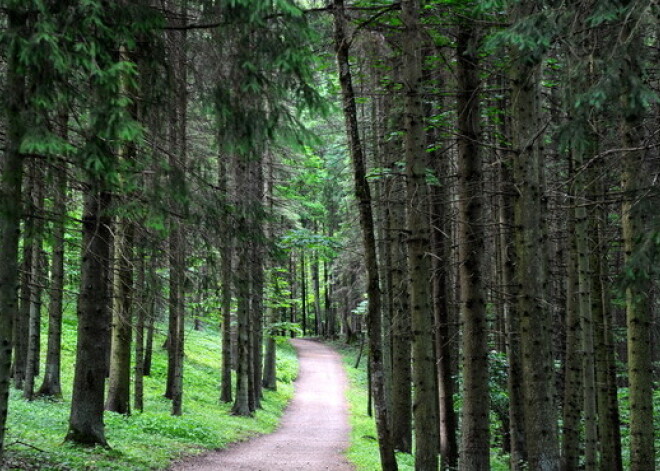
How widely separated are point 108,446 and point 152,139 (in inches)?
217

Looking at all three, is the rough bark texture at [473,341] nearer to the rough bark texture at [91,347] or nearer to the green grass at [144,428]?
the green grass at [144,428]

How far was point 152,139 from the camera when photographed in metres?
8.03

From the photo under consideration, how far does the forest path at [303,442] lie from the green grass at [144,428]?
44 cm

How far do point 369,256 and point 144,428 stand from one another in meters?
7.74

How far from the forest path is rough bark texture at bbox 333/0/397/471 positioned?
4.62 meters

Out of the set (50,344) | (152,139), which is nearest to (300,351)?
(50,344)

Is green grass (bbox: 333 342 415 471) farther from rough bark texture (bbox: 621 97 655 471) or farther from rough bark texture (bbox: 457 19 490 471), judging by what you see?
rough bark texture (bbox: 621 97 655 471)

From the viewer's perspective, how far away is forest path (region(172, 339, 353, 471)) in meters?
12.4

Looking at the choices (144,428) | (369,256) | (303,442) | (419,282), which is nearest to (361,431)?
(303,442)

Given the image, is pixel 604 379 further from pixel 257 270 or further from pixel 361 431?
pixel 361 431

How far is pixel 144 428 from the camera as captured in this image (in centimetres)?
1314

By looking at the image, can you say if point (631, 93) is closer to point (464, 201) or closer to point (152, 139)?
point (464, 201)

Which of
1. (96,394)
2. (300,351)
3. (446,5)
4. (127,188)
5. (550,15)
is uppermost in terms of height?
(446,5)

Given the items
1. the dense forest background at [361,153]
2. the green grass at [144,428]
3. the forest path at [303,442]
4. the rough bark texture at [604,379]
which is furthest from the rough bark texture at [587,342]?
the green grass at [144,428]
